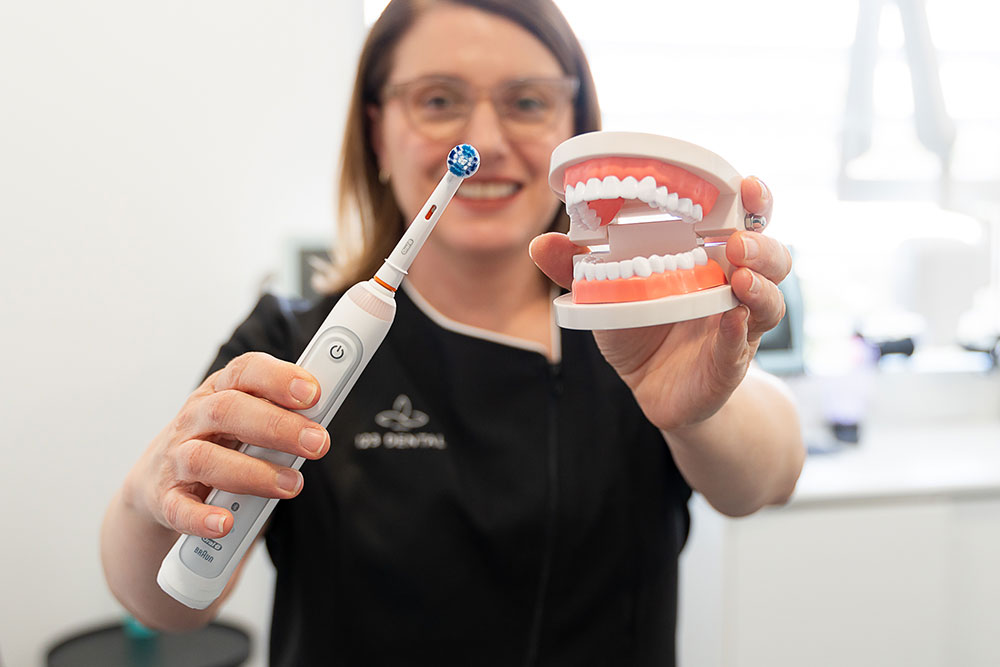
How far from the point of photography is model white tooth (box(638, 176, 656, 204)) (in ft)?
1.50

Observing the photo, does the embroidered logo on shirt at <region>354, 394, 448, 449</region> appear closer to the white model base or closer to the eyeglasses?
the eyeglasses

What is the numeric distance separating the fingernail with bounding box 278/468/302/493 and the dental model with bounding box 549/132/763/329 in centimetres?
19

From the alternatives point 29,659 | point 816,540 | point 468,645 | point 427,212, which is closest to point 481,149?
point 427,212

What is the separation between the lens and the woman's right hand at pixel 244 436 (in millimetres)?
443

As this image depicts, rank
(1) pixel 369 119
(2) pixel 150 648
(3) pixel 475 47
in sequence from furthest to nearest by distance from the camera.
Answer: (2) pixel 150 648 → (1) pixel 369 119 → (3) pixel 475 47

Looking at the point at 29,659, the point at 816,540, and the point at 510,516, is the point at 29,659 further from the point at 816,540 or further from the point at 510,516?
the point at 816,540

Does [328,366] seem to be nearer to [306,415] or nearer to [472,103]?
[306,415]

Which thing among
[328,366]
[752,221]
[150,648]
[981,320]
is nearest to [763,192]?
[752,221]

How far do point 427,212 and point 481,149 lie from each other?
368mm

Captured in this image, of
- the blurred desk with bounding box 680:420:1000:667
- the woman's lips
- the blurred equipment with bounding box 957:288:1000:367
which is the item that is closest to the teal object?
the blurred desk with bounding box 680:420:1000:667

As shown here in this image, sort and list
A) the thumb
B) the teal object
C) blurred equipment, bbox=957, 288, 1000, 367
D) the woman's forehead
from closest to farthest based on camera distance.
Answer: the thumb → the woman's forehead → the teal object → blurred equipment, bbox=957, 288, 1000, 367

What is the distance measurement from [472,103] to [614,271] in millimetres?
401

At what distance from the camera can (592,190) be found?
18.3 inches

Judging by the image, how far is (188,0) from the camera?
1574 millimetres
